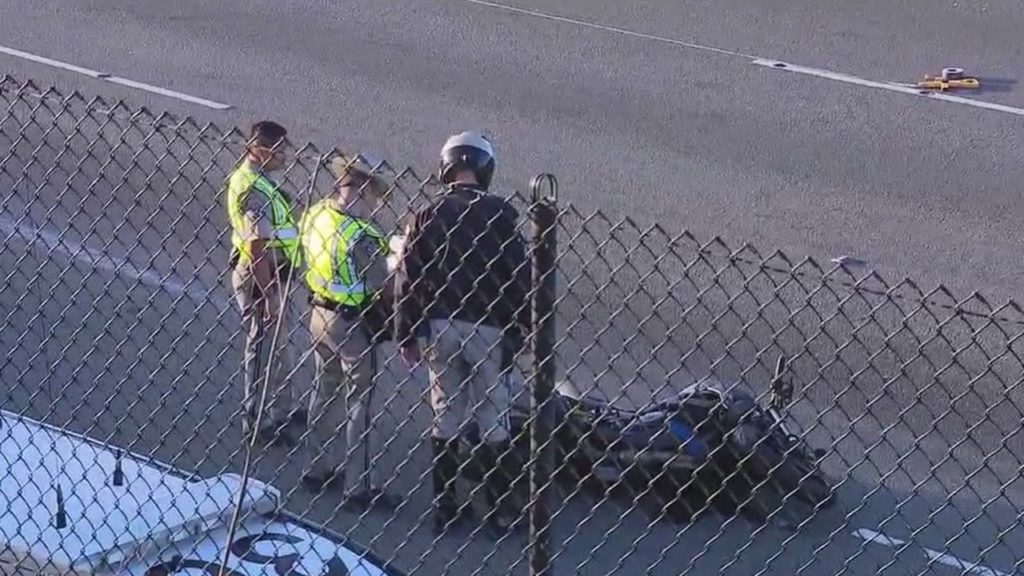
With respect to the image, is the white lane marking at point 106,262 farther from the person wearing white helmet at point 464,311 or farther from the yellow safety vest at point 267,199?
the person wearing white helmet at point 464,311

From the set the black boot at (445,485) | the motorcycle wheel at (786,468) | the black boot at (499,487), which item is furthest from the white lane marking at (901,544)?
the black boot at (445,485)

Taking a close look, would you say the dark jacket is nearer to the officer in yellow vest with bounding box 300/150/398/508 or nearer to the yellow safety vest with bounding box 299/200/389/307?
the officer in yellow vest with bounding box 300/150/398/508

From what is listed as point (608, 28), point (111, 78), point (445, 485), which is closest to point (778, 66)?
point (608, 28)

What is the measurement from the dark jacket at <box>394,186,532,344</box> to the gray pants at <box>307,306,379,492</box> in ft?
3.22

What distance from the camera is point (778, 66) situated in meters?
15.3

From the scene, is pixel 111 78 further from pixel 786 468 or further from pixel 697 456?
pixel 786 468

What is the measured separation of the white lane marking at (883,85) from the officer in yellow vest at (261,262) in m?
7.29

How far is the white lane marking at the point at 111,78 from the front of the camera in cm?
Answer: 1417

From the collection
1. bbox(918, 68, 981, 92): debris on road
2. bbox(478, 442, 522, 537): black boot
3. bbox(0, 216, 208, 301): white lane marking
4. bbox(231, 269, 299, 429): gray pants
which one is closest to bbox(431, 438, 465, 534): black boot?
bbox(478, 442, 522, 537): black boot

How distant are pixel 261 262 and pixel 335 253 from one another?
2.71ft

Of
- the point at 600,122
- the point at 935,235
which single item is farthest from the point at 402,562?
the point at 600,122

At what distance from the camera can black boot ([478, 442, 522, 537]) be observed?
7117mm

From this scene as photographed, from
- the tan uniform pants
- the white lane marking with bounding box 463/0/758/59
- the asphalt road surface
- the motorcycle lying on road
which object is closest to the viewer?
the tan uniform pants

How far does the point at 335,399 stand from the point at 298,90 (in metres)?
7.30
